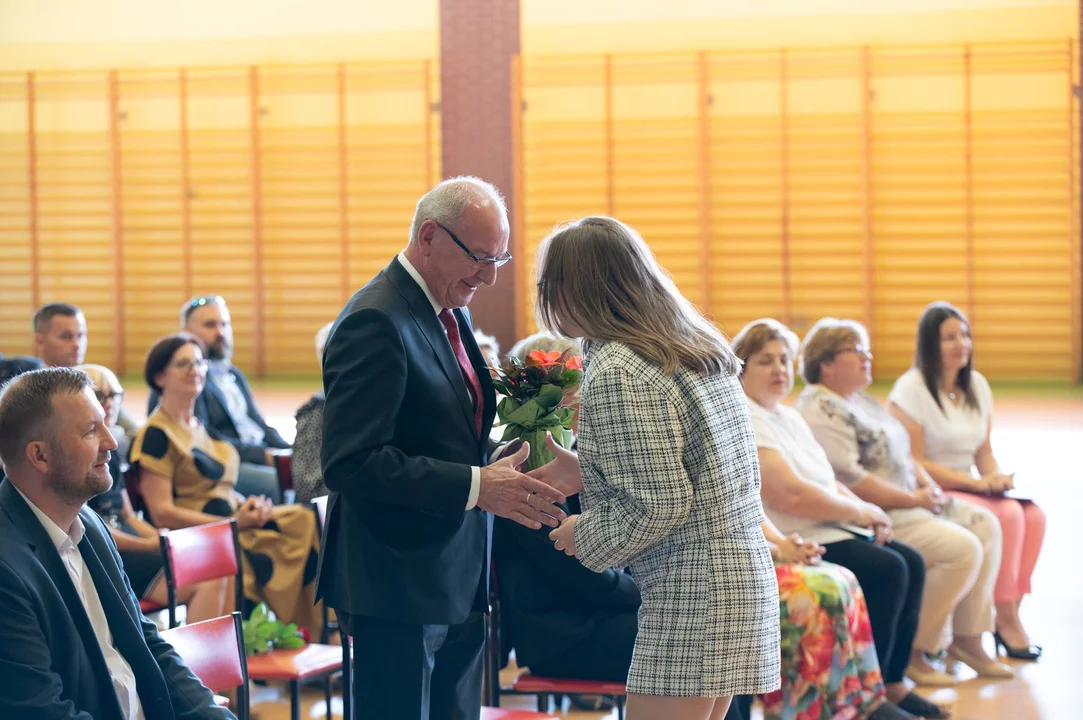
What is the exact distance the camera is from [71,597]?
2.13 meters

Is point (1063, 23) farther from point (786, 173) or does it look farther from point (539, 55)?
point (539, 55)

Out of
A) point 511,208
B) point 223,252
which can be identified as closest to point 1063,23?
point 511,208

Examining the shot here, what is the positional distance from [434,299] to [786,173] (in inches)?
316

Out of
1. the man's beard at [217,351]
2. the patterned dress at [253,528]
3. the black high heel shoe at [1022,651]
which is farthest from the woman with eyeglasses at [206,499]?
the black high heel shoe at [1022,651]

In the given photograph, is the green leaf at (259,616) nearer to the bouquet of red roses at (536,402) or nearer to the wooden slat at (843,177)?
the bouquet of red roses at (536,402)

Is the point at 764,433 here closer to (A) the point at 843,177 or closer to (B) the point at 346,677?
(B) the point at 346,677

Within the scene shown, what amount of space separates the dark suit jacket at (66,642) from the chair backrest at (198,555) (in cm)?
91

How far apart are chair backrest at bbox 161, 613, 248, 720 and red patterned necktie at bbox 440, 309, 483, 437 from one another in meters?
0.82

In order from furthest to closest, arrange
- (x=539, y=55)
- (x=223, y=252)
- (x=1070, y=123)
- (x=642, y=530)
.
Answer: (x=223, y=252) < (x=539, y=55) < (x=1070, y=123) < (x=642, y=530)

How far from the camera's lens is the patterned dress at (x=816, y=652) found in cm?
372

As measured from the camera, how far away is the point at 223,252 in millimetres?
10938

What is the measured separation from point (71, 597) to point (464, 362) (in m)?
0.90

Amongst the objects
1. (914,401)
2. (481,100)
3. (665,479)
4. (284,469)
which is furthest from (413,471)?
(481,100)

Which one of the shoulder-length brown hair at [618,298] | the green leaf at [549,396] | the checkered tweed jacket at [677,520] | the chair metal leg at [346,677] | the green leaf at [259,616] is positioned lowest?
the green leaf at [259,616]
